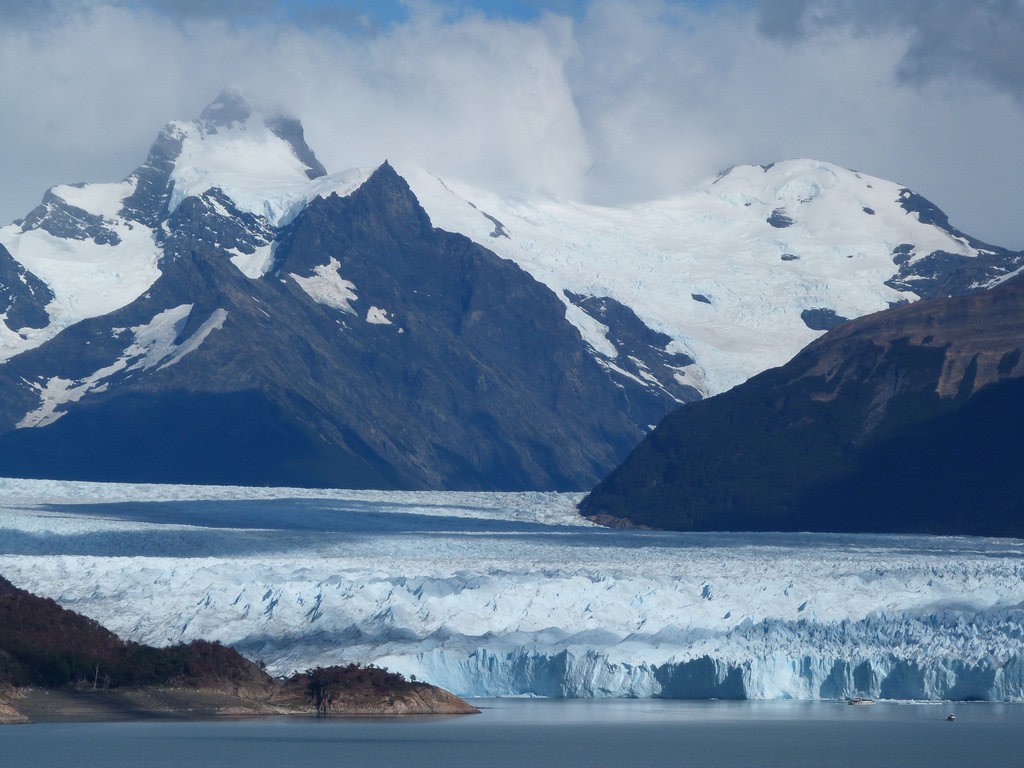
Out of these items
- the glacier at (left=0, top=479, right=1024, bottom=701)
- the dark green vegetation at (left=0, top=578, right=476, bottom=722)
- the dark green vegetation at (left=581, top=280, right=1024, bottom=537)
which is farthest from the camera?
the dark green vegetation at (left=581, top=280, right=1024, bottom=537)

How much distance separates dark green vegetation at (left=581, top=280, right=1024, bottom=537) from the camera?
110 metres

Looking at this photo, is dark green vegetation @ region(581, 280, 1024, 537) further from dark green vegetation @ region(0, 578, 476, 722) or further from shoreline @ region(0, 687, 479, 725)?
dark green vegetation @ region(0, 578, 476, 722)

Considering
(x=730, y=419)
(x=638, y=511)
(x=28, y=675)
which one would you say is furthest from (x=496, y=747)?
(x=730, y=419)

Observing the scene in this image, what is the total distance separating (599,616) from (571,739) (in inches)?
493

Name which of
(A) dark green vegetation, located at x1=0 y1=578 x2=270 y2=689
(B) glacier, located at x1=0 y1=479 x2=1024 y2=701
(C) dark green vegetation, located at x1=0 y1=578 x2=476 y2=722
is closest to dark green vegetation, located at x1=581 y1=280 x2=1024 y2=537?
(B) glacier, located at x1=0 y1=479 x2=1024 y2=701

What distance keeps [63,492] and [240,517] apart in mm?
12862

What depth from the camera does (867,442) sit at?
11881 centimetres

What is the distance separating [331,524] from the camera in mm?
93000

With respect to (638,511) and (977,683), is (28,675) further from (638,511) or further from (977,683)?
(638,511)

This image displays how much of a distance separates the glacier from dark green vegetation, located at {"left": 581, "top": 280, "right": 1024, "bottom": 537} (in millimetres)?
35850

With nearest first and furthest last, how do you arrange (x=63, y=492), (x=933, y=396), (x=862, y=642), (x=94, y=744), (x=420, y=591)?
(x=94, y=744) < (x=862, y=642) < (x=420, y=591) < (x=63, y=492) < (x=933, y=396)

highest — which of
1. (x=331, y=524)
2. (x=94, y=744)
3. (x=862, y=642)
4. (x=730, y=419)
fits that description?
(x=730, y=419)

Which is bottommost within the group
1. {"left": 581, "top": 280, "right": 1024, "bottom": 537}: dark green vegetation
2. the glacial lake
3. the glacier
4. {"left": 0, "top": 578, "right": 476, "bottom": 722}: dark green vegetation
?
the glacial lake

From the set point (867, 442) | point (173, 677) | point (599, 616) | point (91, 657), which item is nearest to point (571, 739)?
point (599, 616)
